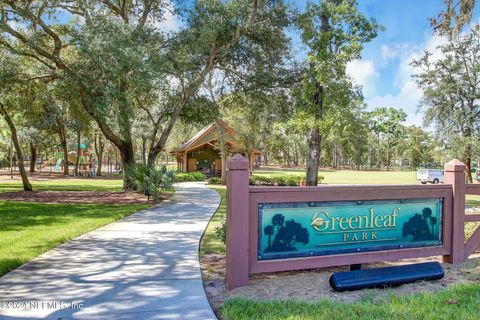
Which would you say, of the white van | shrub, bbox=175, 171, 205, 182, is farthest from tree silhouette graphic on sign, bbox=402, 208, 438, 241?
the white van

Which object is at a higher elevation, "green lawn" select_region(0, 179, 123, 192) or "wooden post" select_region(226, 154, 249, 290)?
"wooden post" select_region(226, 154, 249, 290)

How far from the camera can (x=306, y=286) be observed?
4.64m

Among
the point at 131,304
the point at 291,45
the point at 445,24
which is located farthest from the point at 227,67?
the point at 131,304

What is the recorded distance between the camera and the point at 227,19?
542 inches

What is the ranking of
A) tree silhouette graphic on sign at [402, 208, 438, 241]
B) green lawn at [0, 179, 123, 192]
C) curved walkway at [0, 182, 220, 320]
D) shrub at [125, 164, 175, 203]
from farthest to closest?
green lawn at [0, 179, 123, 192] < shrub at [125, 164, 175, 203] < tree silhouette graphic on sign at [402, 208, 438, 241] < curved walkway at [0, 182, 220, 320]

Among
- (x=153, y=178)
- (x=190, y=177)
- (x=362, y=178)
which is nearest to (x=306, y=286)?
(x=153, y=178)

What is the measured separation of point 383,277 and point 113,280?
343 cm

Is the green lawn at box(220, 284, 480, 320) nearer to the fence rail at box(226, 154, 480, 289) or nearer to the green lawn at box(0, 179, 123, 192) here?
the fence rail at box(226, 154, 480, 289)

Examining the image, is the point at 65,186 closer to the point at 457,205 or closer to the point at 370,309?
the point at 457,205

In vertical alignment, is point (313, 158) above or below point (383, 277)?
above

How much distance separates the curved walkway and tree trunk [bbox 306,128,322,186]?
6.40 metres

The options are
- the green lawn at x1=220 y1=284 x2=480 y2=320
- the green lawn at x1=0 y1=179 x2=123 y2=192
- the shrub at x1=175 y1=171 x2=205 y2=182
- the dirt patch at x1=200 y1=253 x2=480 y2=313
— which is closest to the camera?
the green lawn at x1=220 y1=284 x2=480 y2=320

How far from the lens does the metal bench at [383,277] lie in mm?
4371

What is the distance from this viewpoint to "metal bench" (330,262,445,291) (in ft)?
14.3
